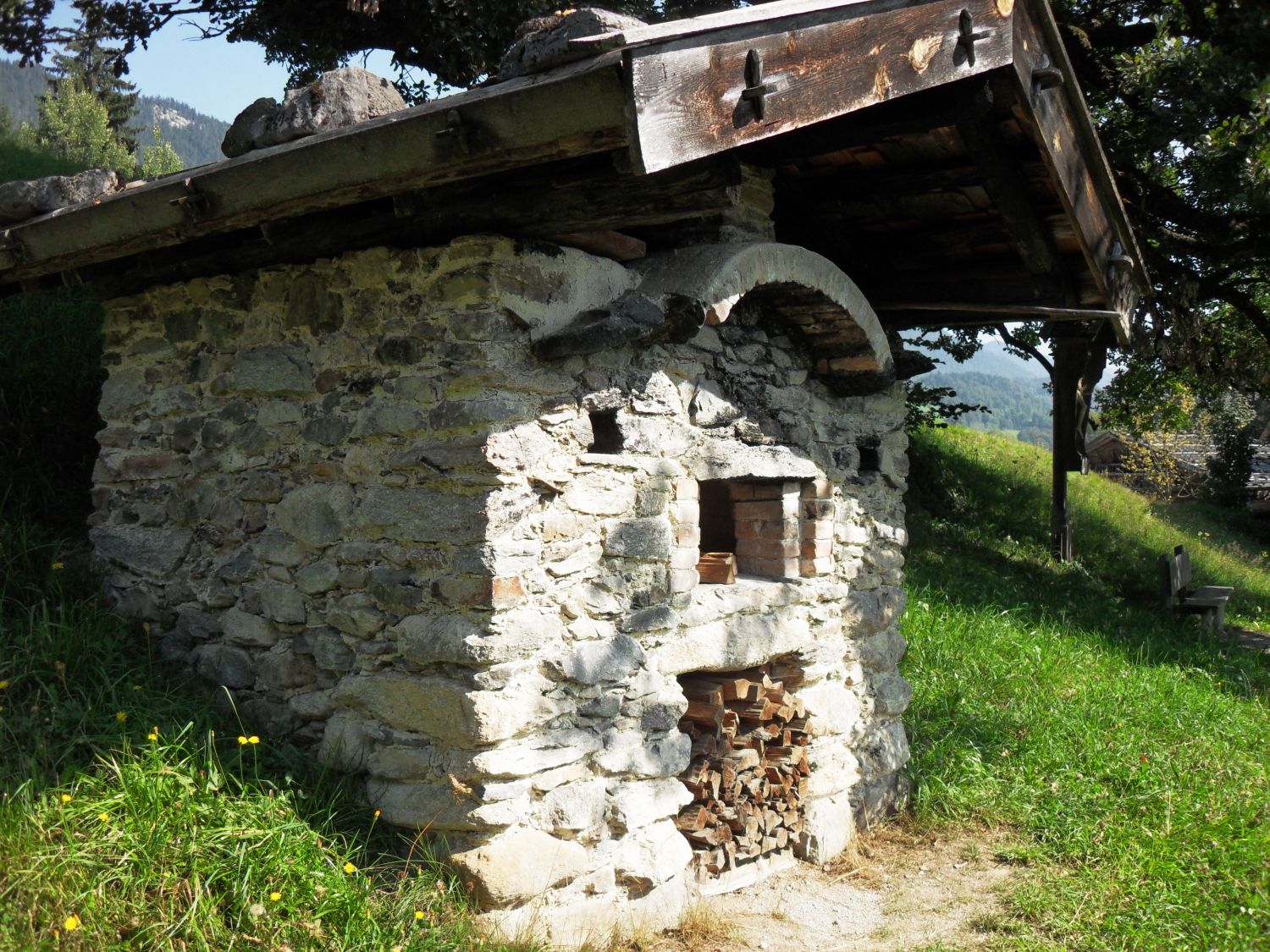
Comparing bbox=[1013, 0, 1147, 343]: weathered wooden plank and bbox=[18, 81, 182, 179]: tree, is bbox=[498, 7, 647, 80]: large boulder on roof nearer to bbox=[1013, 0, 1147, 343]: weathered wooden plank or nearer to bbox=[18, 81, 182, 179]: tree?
bbox=[1013, 0, 1147, 343]: weathered wooden plank

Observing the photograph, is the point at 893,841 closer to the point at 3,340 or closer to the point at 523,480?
the point at 523,480

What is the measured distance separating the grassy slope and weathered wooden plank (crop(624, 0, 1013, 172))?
303cm

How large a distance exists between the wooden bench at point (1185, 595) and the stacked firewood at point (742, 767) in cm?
652

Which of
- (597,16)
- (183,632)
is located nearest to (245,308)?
(183,632)

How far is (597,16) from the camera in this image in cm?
262

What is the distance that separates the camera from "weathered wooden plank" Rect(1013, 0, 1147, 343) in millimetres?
3883

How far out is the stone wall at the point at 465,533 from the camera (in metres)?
3.16

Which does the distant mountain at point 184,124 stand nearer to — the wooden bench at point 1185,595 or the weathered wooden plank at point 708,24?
the wooden bench at point 1185,595

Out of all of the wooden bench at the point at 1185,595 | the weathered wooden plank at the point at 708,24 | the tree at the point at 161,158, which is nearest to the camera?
the weathered wooden plank at the point at 708,24

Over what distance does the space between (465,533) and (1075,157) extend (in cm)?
303

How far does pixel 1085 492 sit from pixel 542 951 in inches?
520

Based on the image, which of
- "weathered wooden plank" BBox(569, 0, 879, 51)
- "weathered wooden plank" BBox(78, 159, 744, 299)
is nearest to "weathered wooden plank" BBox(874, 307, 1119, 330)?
"weathered wooden plank" BBox(569, 0, 879, 51)

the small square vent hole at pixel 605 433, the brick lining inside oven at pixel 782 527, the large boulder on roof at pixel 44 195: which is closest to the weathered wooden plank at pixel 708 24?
the small square vent hole at pixel 605 433

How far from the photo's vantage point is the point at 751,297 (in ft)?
13.8
